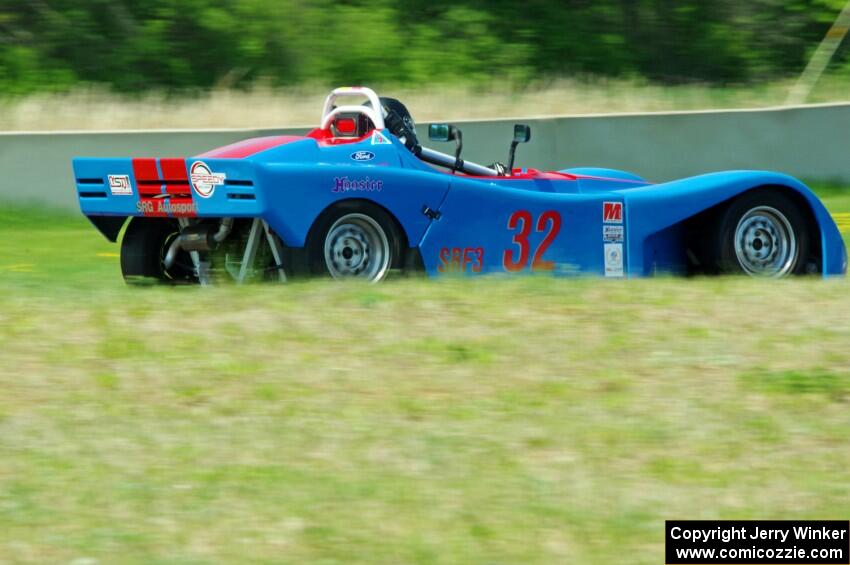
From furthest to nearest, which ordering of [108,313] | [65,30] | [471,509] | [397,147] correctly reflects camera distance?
[65,30], [397,147], [108,313], [471,509]

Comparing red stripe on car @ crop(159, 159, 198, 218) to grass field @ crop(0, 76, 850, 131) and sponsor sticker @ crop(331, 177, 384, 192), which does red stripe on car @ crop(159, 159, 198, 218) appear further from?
grass field @ crop(0, 76, 850, 131)

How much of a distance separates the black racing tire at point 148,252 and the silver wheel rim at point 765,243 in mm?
3769

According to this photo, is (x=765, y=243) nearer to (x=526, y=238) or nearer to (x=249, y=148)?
(x=526, y=238)

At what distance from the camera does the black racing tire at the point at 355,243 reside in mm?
8047

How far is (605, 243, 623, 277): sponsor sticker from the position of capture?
902 centimetres

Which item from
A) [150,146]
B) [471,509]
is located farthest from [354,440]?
[150,146]

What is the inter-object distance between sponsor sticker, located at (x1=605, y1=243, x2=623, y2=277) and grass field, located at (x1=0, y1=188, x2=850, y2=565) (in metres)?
1.39

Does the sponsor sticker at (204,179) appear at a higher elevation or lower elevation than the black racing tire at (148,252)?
higher

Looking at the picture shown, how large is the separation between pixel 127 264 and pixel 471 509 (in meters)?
5.29

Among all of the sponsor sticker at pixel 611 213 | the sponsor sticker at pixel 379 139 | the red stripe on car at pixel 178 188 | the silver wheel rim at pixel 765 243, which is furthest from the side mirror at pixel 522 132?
the red stripe on car at pixel 178 188

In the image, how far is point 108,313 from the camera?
6832 millimetres

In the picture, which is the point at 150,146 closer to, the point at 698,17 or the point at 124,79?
the point at 124,79

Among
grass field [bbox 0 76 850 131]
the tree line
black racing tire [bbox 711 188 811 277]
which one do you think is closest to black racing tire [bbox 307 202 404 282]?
black racing tire [bbox 711 188 811 277]

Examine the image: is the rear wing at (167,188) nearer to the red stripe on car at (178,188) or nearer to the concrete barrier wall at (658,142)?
the red stripe on car at (178,188)
